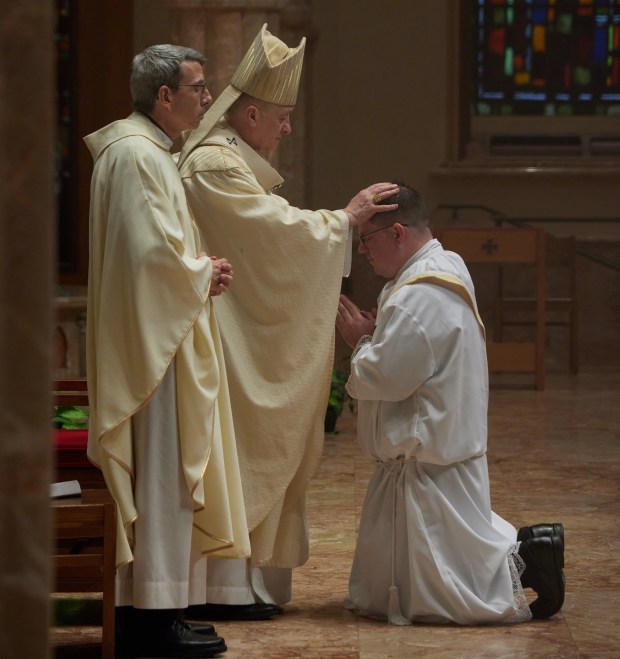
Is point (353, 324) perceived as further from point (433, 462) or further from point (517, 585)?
point (517, 585)

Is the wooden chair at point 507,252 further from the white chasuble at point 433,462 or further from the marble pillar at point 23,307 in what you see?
the marble pillar at point 23,307

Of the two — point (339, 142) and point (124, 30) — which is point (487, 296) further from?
point (124, 30)

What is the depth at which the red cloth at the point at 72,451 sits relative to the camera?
454 cm

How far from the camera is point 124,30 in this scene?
12.8m

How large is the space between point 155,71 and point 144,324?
756 millimetres

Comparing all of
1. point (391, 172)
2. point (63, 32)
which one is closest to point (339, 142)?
point (391, 172)

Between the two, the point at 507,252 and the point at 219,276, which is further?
the point at 507,252

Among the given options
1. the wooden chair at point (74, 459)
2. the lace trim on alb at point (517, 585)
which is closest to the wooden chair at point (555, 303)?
the lace trim on alb at point (517, 585)

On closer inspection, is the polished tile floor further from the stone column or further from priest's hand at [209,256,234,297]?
the stone column

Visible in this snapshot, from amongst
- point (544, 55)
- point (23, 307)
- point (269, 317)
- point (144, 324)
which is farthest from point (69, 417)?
point (544, 55)

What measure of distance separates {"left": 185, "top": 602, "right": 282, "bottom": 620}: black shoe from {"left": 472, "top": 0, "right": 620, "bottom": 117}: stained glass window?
10.7 meters

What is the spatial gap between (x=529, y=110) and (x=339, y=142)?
2.11 meters

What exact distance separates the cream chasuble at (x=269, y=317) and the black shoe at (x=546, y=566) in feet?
2.36

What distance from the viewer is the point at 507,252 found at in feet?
37.7
